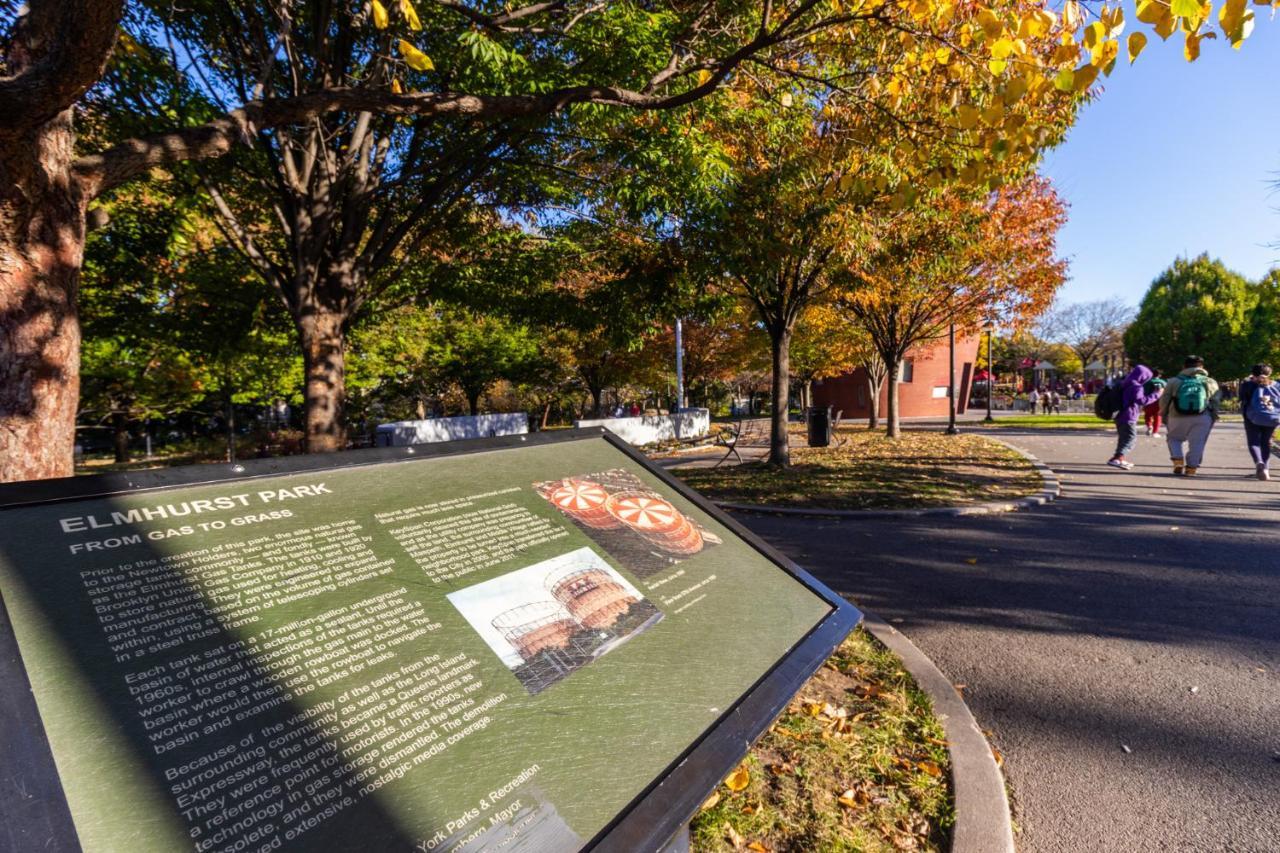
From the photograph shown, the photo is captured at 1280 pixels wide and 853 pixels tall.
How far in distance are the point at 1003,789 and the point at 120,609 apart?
326cm

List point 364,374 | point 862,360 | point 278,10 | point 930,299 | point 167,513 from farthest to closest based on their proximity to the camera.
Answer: point 862,360, point 364,374, point 930,299, point 278,10, point 167,513

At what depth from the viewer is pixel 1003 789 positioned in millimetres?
2482

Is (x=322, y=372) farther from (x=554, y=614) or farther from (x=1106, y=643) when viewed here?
(x=1106, y=643)

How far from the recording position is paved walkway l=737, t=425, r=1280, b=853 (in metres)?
2.46

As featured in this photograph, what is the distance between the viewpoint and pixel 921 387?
113 feet

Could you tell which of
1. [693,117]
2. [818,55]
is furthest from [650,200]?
[818,55]

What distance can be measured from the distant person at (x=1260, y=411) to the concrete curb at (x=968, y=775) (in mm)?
9780

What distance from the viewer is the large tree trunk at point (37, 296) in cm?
254

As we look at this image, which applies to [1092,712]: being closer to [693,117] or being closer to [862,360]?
[693,117]

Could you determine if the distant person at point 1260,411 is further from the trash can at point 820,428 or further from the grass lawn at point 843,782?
the grass lawn at point 843,782

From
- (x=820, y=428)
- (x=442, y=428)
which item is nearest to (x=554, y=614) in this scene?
(x=820, y=428)

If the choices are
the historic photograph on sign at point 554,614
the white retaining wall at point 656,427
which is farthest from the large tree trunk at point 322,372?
the white retaining wall at point 656,427

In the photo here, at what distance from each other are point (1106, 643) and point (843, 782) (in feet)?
8.57

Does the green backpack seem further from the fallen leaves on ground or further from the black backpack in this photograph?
the fallen leaves on ground
